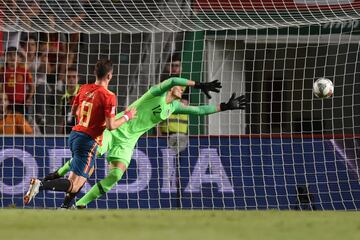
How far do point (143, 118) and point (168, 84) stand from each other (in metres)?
0.64

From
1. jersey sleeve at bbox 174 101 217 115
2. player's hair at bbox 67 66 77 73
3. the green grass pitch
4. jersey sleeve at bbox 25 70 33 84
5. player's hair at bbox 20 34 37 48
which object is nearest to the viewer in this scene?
the green grass pitch

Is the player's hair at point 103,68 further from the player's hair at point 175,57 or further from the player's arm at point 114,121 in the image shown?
the player's hair at point 175,57

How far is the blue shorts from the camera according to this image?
11.2 metres

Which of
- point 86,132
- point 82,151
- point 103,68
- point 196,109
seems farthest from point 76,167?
point 196,109

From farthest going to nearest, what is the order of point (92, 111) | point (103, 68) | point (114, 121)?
point (92, 111) < point (103, 68) < point (114, 121)

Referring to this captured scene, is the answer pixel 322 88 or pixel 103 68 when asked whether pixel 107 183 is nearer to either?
pixel 103 68

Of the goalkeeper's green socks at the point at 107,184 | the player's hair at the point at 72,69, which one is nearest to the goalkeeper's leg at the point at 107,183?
the goalkeeper's green socks at the point at 107,184

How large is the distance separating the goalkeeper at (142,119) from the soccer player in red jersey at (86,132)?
52 centimetres

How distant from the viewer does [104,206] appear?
1435 centimetres

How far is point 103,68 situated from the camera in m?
11.1

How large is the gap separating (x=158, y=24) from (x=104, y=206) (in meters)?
2.71

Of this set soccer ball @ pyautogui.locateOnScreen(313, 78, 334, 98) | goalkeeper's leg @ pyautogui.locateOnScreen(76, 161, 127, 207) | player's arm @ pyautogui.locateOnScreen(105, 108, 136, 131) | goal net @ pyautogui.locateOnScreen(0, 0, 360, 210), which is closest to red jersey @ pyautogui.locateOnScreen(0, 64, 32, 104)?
goal net @ pyautogui.locateOnScreen(0, 0, 360, 210)

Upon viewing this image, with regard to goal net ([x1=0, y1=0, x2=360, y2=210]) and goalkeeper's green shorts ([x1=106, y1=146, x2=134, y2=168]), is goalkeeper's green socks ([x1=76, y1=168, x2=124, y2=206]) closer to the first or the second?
goalkeeper's green shorts ([x1=106, y1=146, x2=134, y2=168])

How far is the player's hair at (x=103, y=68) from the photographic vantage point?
1108 cm
